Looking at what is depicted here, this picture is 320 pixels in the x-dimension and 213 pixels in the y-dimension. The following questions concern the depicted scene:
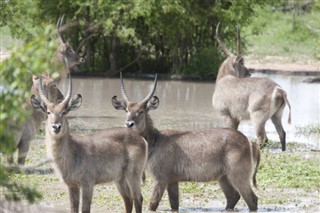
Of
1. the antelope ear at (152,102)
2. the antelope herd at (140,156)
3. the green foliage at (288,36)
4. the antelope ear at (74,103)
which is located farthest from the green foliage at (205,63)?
the antelope ear at (74,103)

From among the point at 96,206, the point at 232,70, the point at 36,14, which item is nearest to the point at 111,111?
the point at 232,70

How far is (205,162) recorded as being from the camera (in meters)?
9.88

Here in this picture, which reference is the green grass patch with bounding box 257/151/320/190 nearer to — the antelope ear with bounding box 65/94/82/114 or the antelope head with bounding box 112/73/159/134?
the antelope head with bounding box 112/73/159/134

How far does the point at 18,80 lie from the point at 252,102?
31.1ft

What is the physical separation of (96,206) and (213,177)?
4.03 feet

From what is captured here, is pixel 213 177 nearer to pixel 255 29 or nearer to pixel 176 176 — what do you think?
pixel 176 176

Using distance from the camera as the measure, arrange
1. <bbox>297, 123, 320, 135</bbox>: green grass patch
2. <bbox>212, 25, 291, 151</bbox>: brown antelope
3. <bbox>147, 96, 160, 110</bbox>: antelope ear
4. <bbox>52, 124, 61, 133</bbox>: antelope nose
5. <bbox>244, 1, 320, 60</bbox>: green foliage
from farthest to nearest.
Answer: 1. <bbox>244, 1, 320, 60</bbox>: green foliage
2. <bbox>297, 123, 320, 135</bbox>: green grass patch
3. <bbox>212, 25, 291, 151</bbox>: brown antelope
4. <bbox>147, 96, 160, 110</bbox>: antelope ear
5. <bbox>52, 124, 61, 133</bbox>: antelope nose

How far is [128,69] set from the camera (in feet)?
83.2

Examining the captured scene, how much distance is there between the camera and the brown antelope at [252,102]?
14336mm

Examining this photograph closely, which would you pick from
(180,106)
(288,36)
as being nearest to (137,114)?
(180,106)

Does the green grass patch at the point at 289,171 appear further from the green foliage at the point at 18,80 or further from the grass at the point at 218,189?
the green foliage at the point at 18,80

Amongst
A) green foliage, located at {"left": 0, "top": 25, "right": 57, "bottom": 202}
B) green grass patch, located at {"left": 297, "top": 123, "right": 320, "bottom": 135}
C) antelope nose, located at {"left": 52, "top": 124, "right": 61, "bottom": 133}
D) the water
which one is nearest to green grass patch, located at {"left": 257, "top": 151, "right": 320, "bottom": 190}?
the water

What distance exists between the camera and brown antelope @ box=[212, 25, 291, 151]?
1434 centimetres

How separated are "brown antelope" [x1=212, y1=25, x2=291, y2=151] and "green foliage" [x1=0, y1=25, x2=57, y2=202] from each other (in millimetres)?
9000
